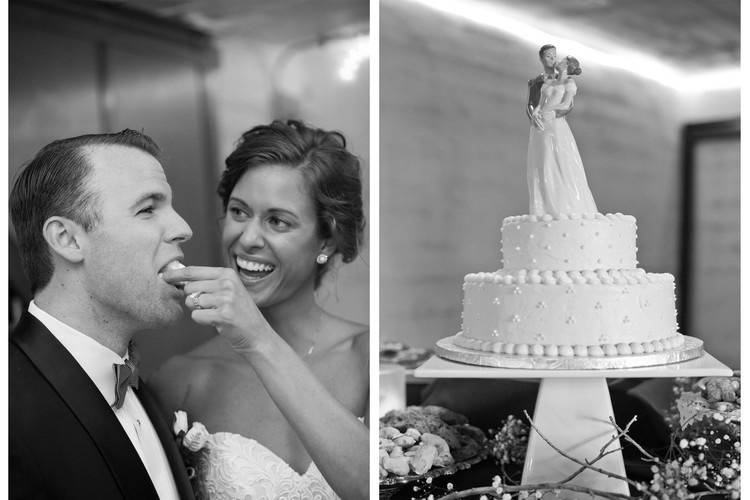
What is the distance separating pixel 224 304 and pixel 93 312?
1.09ft

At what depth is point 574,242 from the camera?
2.18 metres

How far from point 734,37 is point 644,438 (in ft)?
4.54

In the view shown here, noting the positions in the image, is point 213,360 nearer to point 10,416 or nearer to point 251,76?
point 10,416

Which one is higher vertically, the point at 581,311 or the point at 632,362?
the point at 581,311

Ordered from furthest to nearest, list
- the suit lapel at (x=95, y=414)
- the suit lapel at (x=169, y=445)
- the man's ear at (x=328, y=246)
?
the man's ear at (x=328, y=246), the suit lapel at (x=169, y=445), the suit lapel at (x=95, y=414)

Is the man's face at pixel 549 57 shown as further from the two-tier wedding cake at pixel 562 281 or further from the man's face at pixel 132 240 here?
the man's face at pixel 132 240

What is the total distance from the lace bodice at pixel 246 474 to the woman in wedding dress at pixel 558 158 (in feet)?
3.25

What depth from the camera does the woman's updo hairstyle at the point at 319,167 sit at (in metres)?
2.15

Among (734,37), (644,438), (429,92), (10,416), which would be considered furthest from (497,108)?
(10,416)

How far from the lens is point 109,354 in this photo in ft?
6.76

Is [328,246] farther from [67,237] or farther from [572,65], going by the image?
[572,65]

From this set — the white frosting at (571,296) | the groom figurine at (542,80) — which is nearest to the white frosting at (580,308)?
the white frosting at (571,296)

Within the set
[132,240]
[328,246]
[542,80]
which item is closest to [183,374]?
[132,240]

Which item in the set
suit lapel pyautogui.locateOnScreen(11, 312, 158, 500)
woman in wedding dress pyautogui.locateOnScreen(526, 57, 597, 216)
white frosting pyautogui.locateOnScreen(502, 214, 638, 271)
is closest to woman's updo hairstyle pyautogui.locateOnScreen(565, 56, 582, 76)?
woman in wedding dress pyautogui.locateOnScreen(526, 57, 597, 216)
